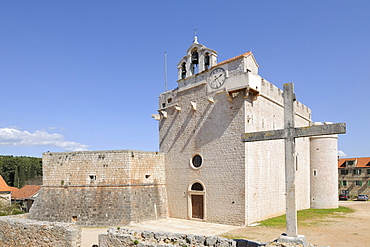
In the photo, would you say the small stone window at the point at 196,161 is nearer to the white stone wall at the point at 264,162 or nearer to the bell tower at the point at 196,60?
the white stone wall at the point at 264,162

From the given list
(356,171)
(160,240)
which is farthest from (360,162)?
(160,240)

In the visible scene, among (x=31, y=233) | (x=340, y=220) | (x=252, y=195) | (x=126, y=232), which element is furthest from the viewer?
(x=340, y=220)

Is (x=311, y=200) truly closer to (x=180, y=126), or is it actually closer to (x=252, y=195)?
(x=252, y=195)

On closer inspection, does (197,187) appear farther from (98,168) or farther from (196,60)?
(196,60)

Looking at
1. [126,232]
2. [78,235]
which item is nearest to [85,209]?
[78,235]

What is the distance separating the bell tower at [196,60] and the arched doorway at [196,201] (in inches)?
297

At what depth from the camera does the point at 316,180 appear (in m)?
25.4

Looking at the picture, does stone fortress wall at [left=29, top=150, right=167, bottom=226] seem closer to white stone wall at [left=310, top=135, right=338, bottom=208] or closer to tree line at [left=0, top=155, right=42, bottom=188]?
white stone wall at [left=310, top=135, right=338, bottom=208]

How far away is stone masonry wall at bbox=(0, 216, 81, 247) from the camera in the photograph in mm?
10633

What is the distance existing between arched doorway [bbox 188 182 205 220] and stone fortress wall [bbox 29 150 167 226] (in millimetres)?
2292

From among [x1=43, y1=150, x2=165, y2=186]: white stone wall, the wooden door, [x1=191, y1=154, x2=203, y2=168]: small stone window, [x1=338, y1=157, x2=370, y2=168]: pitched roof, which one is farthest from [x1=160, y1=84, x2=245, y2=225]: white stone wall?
[x1=338, y1=157, x2=370, y2=168]: pitched roof

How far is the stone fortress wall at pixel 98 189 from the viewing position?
60.0 ft

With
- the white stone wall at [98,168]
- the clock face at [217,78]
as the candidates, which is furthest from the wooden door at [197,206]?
the clock face at [217,78]

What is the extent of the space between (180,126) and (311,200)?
13579 mm
